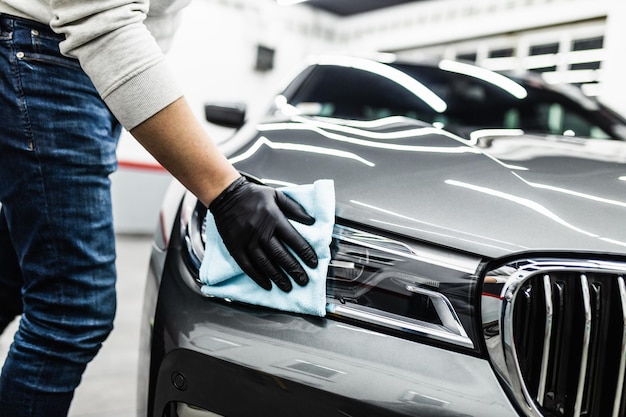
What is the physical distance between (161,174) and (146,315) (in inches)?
154

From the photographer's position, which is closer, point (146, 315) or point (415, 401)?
point (415, 401)

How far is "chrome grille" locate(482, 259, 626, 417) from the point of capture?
72 cm

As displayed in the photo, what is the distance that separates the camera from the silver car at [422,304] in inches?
28.4

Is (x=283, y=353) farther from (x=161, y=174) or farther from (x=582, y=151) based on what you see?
(x=161, y=174)

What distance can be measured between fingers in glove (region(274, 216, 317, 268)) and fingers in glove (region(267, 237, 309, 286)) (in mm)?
13

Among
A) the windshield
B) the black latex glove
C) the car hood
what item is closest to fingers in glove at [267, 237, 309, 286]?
the black latex glove

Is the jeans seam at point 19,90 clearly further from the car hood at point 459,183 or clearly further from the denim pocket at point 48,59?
the car hood at point 459,183

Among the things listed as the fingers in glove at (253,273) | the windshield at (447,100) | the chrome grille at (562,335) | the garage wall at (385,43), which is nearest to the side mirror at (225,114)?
the windshield at (447,100)

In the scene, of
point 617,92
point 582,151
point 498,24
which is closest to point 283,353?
point 582,151

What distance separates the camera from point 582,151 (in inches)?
46.1

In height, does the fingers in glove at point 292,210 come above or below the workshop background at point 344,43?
below

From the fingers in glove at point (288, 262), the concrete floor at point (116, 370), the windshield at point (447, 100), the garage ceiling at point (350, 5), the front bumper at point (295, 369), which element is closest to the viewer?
the front bumper at point (295, 369)

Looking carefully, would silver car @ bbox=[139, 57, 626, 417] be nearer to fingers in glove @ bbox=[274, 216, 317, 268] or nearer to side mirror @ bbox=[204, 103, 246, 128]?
fingers in glove @ bbox=[274, 216, 317, 268]

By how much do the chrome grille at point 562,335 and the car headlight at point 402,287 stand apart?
1.7 inches
